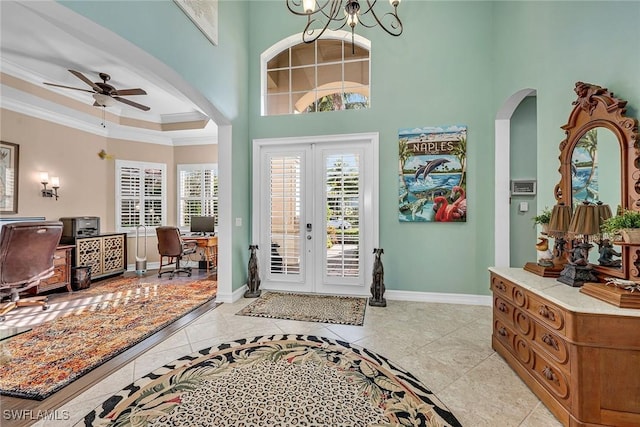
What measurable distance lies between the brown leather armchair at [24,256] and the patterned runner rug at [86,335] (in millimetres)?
542

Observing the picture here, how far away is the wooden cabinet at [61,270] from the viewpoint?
13.8ft

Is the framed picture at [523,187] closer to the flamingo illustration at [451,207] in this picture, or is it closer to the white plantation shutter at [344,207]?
the flamingo illustration at [451,207]

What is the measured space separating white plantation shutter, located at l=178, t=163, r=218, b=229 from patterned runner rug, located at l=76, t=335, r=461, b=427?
4.62 meters

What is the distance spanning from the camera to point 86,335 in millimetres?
2799

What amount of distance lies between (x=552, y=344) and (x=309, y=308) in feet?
8.23

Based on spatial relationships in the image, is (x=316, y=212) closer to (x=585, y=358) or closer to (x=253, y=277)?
(x=253, y=277)

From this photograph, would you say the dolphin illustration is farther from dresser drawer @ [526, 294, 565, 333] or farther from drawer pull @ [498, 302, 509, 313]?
dresser drawer @ [526, 294, 565, 333]

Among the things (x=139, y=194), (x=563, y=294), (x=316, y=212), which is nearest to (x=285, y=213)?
(x=316, y=212)

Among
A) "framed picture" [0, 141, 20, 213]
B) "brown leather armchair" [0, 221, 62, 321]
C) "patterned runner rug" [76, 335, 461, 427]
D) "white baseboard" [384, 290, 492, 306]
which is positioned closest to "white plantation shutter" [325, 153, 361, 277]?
"white baseboard" [384, 290, 492, 306]

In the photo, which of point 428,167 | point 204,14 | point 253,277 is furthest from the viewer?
point 253,277

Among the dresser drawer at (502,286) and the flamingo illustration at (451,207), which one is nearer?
the dresser drawer at (502,286)

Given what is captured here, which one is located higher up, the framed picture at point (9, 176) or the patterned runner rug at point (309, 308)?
the framed picture at point (9, 176)

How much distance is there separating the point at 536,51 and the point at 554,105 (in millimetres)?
704

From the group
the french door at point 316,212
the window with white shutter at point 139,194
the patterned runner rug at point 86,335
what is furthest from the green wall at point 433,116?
the window with white shutter at point 139,194
